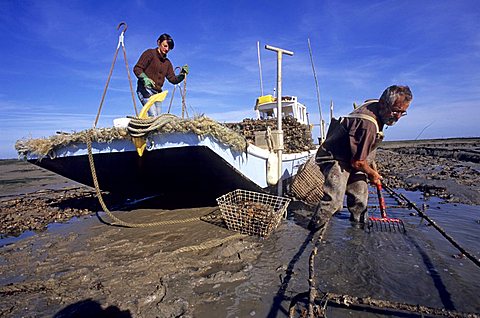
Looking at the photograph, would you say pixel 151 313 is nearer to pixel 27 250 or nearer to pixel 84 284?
pixel 84 284

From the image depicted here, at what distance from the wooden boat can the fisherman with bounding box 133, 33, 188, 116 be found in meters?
0.97

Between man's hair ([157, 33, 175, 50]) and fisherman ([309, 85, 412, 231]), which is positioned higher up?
man's hair ([157, 33, 175, 50])

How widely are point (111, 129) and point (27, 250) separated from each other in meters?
2.25

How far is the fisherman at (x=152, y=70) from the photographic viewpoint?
Result: 5.18 metres

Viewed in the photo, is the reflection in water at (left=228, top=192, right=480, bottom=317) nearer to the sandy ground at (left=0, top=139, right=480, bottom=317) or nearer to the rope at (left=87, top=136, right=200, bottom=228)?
the sandy ground at (left=0, top=139, right=480, bottom=317)

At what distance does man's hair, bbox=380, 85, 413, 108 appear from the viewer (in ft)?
12.5

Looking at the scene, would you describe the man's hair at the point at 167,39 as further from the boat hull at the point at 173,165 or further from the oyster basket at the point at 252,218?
the oyster basket at the point at 252,218

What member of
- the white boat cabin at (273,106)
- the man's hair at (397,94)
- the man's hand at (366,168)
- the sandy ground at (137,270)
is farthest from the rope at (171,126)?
the white boat cabin at (273,106)

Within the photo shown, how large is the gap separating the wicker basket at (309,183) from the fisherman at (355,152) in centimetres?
133

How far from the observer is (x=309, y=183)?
20.6 ft

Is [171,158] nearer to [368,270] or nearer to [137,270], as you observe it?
[137,270]

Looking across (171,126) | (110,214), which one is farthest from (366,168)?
(110,214)

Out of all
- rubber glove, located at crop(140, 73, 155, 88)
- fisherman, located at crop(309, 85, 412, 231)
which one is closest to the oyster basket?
fisherman, located at crop(309, 85, 412, 231)

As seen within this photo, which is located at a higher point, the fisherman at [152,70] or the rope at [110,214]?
the fisherman at [152,70]
